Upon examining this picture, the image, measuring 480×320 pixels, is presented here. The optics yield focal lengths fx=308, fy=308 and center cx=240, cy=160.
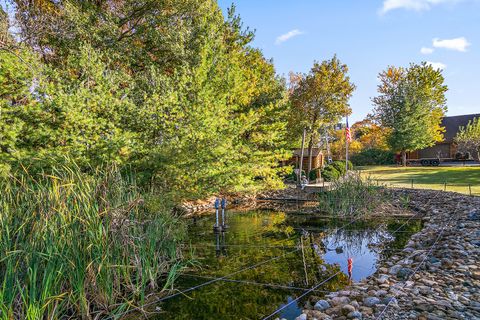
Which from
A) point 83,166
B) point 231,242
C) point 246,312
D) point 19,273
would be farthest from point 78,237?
point 83,166

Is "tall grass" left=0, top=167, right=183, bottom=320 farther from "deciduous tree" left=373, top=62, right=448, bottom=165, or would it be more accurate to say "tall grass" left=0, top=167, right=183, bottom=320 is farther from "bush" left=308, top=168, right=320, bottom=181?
"deciduous tree" left=373, top=62, right=448, bottom=165

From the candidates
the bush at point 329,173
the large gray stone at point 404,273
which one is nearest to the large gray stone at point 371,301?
the large gray stone at point 404,273

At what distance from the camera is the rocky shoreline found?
2662 millimetres

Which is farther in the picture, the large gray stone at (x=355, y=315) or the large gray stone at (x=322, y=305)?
the large gray stone at (x=322, y=305)

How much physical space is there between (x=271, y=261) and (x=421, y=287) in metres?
2.06

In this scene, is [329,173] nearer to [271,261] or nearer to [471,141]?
[271,261]

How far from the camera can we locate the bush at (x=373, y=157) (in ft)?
96.5

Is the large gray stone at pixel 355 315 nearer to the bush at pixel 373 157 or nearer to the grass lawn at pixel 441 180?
the grass lawn at pixel 441 180

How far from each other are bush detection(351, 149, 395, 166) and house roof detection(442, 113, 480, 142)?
19.5 ft

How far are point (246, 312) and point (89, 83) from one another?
6578 millimetres

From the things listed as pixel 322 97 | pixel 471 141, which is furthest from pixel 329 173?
pixel 471 141

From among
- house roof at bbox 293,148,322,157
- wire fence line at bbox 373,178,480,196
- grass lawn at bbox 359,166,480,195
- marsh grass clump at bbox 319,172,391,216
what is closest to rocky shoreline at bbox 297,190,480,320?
marsh grass clump at bbox 319,172,391,216

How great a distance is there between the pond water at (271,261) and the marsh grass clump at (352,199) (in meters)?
0.57

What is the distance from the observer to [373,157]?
2989 cm
